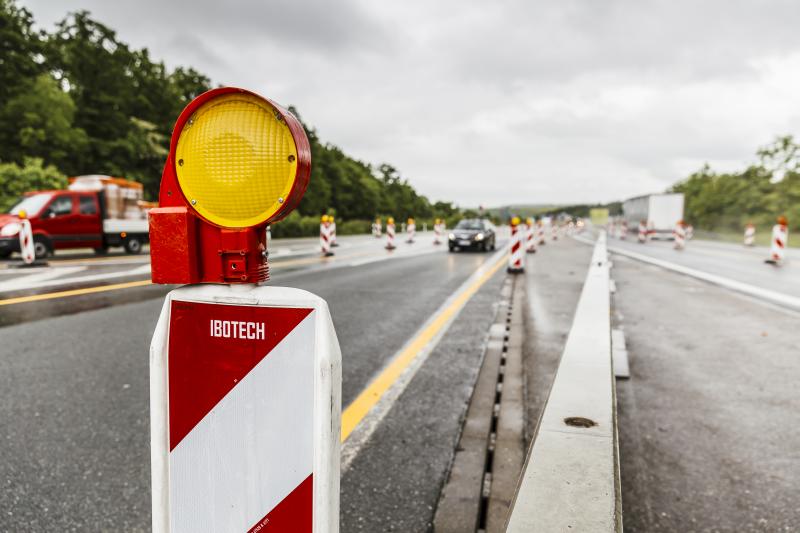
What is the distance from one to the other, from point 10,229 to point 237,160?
14.3 metres

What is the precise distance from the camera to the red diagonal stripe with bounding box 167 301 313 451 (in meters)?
1.17

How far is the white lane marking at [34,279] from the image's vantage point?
7.96 m

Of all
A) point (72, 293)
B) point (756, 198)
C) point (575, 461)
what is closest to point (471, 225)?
point (72, 293)

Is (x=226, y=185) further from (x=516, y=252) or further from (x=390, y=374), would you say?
(x=516, y=252)

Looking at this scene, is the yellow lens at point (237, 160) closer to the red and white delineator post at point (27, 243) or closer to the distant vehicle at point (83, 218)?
the red and white delineator post at point (27, 243)

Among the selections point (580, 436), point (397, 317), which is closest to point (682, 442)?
point (580, 436)

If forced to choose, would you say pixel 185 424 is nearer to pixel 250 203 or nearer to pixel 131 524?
pixel 250 203

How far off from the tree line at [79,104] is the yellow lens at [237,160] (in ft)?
79.1

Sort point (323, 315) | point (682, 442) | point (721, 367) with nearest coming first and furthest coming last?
1. point (323, 315)
2. point (682, 442)
3. point (721, 367)

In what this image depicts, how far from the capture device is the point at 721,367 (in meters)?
4.29

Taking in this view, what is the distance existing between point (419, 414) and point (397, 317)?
3.09 m

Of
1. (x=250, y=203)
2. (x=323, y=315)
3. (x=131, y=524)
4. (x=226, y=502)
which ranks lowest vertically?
(x=131, y=524)

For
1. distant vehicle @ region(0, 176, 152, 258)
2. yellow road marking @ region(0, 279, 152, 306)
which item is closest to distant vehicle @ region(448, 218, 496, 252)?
distant vehicle @ region(0, 176, 152, 258)

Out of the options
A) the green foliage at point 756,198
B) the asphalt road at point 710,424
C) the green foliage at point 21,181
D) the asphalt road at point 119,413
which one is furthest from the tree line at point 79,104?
the green foliage at point 756,198
